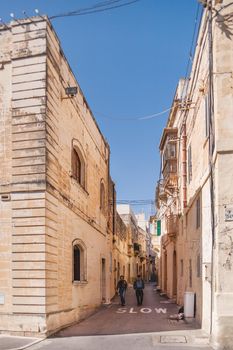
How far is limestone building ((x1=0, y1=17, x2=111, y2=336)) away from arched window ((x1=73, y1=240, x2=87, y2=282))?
1698 mm

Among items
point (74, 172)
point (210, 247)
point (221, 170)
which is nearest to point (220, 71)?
point (221, 170)

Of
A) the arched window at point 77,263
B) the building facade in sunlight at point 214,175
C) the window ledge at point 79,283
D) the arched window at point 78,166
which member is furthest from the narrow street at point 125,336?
the arched window at point 78,166

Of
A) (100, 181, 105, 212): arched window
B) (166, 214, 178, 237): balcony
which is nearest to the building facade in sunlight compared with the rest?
(166, 214, 178, 237): balcony

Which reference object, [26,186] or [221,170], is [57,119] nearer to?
[26,186]

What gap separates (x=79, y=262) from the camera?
17.4m

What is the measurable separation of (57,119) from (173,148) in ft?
33.1

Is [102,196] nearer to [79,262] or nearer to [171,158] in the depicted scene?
[171,158]

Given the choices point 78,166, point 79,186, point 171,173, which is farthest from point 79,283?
point 171,173

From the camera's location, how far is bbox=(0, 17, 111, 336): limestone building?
39.2ft

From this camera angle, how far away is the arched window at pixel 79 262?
16.8 m

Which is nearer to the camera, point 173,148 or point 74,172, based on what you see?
point 74,172

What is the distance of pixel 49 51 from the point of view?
13.1 meters

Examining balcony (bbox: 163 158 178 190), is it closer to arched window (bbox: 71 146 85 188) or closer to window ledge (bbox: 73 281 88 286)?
arched window (bbox: 71 146 85 188)

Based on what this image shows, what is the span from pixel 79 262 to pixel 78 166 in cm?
366
